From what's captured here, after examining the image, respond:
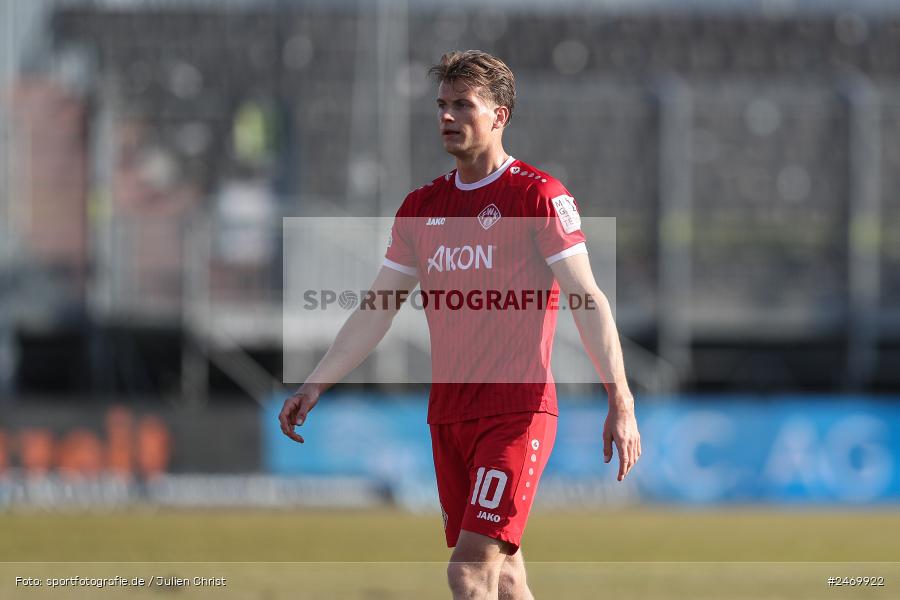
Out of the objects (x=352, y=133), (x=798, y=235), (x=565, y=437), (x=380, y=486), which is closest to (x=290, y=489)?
(x=380, y=486)

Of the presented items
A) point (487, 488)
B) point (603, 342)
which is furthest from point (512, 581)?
point (603, 342)

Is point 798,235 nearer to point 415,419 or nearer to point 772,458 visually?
point 772,458

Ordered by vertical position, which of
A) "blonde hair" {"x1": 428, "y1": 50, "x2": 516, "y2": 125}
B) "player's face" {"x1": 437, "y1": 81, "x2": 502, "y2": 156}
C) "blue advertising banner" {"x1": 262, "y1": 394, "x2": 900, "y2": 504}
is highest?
"blonde hair" {"x1": 428, "y1": 50, "x2": 516, "y2": 125}

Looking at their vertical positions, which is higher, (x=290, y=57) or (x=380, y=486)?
(x=290, y=57)

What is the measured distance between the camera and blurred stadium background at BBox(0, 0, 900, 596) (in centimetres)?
1958

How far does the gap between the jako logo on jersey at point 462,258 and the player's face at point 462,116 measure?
40 cm

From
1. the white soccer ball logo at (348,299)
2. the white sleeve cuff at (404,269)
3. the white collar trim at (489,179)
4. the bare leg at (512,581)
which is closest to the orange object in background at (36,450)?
the white soccer ball logo at (348,299)

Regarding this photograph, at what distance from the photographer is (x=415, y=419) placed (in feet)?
65.2

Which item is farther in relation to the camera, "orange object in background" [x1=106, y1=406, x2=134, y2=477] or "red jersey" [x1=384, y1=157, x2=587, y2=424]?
"orange object in background" [x1=106, y1=406, x2=134, y2=477]

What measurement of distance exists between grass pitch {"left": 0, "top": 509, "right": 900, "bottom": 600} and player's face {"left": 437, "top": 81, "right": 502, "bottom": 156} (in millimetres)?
4708

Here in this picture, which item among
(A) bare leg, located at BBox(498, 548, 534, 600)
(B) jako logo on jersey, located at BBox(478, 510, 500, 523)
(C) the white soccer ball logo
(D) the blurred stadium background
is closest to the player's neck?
(B) jako logo on jersey, located at BBox(478, 510, 500, 523)

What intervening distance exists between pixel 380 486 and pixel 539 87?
9296 mm

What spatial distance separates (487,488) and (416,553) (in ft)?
26.9

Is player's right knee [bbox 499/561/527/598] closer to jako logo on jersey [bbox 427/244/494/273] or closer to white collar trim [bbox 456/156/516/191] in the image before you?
jako logo on jersey [bbox 427/244/494/273]
